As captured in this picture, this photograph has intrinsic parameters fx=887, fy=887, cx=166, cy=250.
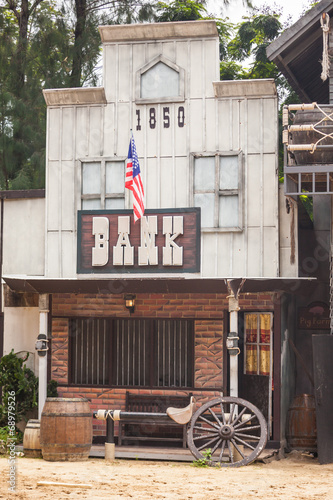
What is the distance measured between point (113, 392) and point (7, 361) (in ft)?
6.30

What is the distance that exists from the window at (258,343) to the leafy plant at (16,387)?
3.82 m

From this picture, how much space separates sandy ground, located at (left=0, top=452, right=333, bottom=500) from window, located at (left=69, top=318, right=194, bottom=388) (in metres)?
2.15

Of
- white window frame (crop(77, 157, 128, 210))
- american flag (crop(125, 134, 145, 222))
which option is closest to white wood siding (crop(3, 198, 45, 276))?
white window frame (crop(77, 157, 128, 210))

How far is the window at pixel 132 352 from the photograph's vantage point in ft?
51.2

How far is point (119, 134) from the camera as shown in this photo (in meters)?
16.2

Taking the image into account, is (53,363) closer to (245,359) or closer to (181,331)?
(181,331)

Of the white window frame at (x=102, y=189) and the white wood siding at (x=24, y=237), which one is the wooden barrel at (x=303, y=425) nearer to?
the white window frame at (x=102, y=189)

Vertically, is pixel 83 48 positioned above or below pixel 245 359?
above

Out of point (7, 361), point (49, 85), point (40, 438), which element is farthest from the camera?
point (49, 85)

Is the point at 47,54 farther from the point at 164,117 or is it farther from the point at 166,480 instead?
the point at 166,480

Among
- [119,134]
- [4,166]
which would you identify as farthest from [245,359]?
[4,166]

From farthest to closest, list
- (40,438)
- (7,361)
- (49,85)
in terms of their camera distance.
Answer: (49,85) < (7,361) < (40,438)

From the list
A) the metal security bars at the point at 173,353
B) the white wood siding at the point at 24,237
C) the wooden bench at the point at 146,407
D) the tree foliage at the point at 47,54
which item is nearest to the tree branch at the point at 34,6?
the tree foliage at the point at 47,54

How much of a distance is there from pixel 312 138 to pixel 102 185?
4.01 m
